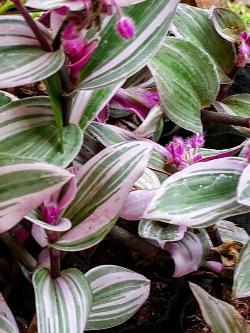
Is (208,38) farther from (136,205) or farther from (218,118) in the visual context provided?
→ (136,205)

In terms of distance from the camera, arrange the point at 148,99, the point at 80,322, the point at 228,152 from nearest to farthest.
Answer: the point at 80,322 < the point at 228,152 < the point at 148,99

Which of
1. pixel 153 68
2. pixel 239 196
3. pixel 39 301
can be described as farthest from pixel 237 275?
pixel 153 68

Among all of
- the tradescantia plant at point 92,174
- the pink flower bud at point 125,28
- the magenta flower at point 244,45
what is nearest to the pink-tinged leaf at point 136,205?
the tradescantia plant at point 92,174

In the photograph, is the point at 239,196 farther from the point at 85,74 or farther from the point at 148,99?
the point at 148,99

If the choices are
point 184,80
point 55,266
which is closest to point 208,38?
point 184,80

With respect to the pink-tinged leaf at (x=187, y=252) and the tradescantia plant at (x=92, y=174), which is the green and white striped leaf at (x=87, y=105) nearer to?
the tradescantia plant at (x=92, y=174)

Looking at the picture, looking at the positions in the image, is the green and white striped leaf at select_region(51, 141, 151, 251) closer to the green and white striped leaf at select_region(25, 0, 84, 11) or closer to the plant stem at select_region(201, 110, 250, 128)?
the green and white striped leaf at select_region(25, 0, 84, 11)

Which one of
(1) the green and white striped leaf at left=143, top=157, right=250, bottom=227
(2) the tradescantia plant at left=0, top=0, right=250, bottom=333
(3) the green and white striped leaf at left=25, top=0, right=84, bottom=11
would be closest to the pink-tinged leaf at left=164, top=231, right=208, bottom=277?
(2) the tradescantia plant at left=0, top=0, right=250, bottom=333
